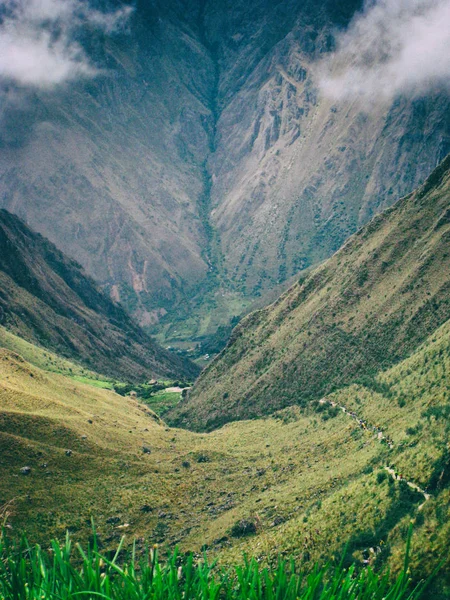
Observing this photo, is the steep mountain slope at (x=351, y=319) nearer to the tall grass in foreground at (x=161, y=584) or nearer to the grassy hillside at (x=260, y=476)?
the grassy hillside at (x=260, y=476)

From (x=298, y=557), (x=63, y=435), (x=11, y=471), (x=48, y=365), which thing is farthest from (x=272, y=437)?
(x=48, y=365)

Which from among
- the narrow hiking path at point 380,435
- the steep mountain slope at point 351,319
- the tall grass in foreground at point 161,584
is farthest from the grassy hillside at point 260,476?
the tall grass in foreground at point 161,584

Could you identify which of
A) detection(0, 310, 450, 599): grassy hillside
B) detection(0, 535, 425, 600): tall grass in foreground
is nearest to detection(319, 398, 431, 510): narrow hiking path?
detection(0, 310, 450, 599): grassy hillside

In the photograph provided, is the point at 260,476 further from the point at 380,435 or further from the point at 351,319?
the point at 351,319

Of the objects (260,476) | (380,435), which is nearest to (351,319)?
(260,476)

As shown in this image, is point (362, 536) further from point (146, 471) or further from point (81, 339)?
point (81, 339)

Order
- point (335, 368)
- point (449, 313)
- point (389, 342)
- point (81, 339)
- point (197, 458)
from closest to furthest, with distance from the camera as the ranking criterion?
point (197, 458)
point (449, 313)
point (389, 342)
point (335, 368)
point (81, 339)
